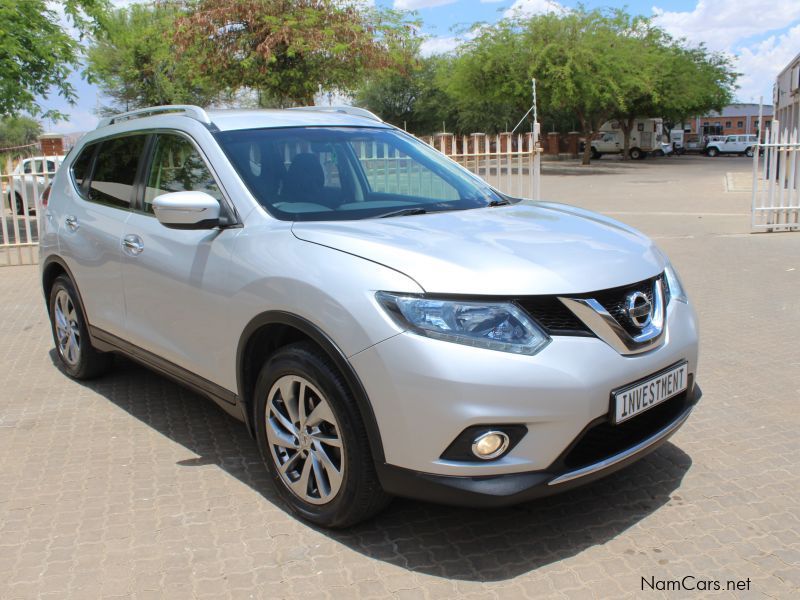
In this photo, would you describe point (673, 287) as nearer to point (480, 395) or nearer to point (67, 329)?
point (480, 395)

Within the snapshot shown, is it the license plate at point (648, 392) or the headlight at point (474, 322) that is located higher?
the headlight at point (474, 322)

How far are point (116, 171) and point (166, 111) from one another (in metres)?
0.56

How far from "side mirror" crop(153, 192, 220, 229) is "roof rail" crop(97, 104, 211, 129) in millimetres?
681

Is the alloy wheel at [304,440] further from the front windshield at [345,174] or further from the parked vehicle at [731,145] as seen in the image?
the parked vehicle at [731,145]

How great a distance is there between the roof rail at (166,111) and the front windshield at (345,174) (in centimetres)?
24

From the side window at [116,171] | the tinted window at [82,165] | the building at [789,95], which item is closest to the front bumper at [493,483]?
the side window at [116,171]

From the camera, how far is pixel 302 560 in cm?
311

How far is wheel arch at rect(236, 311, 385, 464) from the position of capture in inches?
113

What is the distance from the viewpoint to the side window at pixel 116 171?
454cm

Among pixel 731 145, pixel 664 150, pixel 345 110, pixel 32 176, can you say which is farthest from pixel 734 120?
pixel 345 110

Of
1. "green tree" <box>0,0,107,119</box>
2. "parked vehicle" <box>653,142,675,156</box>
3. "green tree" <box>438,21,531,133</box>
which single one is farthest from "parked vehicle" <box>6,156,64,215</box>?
"parked vehicle" <box>653,142,675,156</box>

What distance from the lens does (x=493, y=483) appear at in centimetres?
279

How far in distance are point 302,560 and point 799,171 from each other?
11.9 meters

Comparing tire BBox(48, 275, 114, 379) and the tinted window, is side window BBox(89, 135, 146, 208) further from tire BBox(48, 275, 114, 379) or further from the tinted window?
tire BBox(48, 275, 114, 379)
